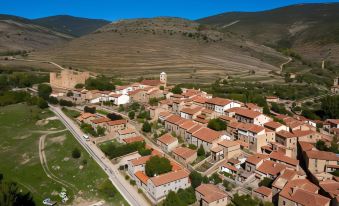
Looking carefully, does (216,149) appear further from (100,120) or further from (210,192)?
(100,120)

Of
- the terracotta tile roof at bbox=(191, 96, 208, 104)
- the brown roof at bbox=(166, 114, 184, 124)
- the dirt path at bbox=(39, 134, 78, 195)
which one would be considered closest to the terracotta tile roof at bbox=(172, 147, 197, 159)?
the brown roof at bbox=(166, 114, 184, 124)

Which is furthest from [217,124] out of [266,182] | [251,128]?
[266,182]

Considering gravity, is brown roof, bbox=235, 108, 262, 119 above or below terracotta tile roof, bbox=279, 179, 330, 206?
above

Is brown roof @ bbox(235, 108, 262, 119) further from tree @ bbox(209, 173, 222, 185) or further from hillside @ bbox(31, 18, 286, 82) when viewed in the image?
hillside @ bbox(31, 18, 286, 82)

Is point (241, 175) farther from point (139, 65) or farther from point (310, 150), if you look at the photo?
Answer: point (139, 65)

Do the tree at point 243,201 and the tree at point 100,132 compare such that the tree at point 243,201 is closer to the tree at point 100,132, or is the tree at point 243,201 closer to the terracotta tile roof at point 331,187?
the terracotta tile roof at point 331,187

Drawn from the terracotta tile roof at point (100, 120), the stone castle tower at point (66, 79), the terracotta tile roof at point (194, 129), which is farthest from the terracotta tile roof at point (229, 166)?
the stone castle tower at point (66, 79)
